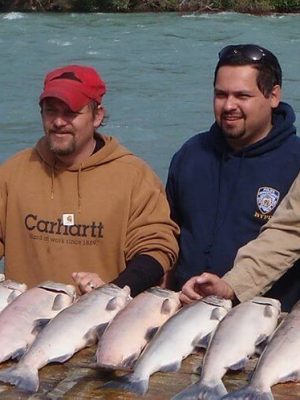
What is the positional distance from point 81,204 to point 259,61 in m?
0.98

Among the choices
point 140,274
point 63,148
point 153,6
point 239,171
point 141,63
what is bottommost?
point 153,6

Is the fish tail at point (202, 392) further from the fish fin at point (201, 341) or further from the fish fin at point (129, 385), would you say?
the fish fin at point (201, 341)

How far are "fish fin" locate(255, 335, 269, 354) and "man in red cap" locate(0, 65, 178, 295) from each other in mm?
1048

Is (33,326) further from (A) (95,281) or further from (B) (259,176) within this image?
(B) (259,176)

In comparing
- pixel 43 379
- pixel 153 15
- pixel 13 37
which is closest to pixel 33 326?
pixel 43 379

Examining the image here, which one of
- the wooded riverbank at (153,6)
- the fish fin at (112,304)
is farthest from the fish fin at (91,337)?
the wooded riverbank at (153,6)

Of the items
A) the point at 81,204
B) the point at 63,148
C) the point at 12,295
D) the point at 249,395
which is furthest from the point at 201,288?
the point at 63,148

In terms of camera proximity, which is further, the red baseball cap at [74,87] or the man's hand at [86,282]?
the red baseball cap at [74,87]

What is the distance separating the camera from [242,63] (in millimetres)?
4070

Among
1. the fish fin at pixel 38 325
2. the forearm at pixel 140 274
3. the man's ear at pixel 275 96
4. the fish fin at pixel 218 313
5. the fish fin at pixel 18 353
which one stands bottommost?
the forearm at pixel 140 274

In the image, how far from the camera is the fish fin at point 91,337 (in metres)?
3.04

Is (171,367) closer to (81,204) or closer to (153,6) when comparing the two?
(81,204)

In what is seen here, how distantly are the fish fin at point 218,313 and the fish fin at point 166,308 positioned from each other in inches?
6.9

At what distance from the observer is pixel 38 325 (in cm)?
311
